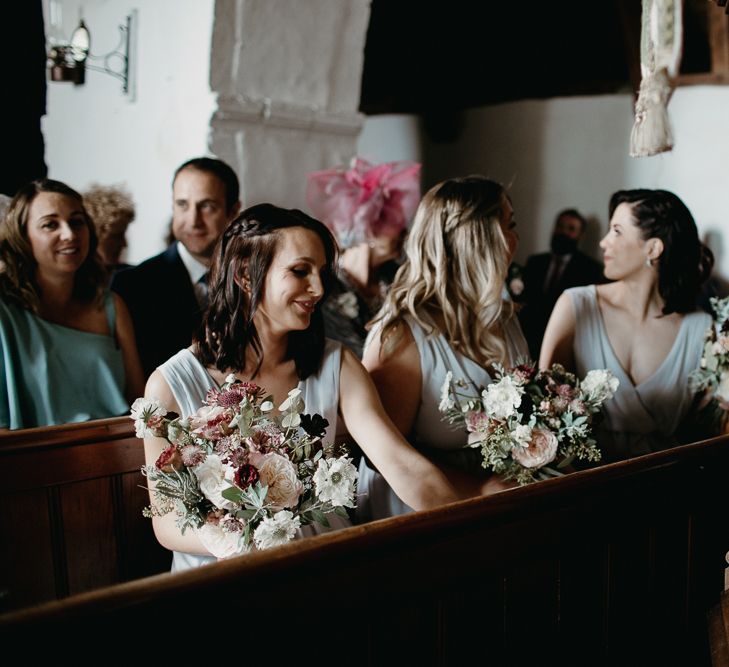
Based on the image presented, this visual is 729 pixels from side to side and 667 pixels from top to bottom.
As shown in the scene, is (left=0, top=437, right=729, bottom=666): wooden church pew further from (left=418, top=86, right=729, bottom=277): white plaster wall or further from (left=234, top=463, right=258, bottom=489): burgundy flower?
(left=418, top=86, right=729, bottom=277): white plaster wall

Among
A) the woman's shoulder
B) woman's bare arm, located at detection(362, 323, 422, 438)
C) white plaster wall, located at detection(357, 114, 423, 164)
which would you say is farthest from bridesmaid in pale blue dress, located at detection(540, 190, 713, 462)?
white plaster wall, located at detection(357, 114, 423, 164)

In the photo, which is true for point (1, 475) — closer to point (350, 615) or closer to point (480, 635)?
point (350, 615)

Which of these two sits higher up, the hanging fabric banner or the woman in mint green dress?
the hanging fabric banner

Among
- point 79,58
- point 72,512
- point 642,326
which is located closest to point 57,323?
point 72,512

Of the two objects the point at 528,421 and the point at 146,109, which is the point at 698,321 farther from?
the point at 146,109

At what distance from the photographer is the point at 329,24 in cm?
445

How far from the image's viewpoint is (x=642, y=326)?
3090 millimetres

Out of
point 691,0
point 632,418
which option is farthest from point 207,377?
point 691,0

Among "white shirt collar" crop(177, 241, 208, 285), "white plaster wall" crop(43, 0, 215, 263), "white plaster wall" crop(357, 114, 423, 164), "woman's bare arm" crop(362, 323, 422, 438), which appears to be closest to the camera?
"woman's bare arm" crop(362, 323, 422, 438)

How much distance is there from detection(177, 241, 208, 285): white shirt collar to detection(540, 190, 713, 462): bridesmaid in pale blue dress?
149cm

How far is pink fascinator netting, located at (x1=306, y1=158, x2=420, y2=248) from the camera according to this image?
419 centimetres

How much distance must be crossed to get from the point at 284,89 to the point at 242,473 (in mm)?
3177

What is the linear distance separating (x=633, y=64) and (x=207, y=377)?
4302mm

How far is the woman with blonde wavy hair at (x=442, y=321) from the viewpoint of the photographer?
2.49m
